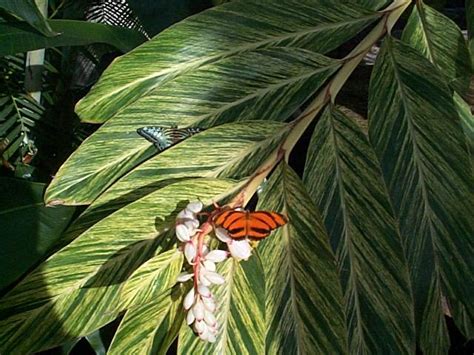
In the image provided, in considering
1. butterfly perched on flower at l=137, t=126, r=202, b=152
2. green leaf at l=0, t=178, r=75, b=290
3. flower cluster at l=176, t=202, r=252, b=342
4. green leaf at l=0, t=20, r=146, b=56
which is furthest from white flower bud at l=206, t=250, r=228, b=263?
green leaf at l=0, t=20, r=146, b=56

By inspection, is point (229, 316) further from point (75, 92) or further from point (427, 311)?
point (75, 92)

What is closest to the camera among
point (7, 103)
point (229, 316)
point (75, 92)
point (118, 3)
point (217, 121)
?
point (229, 316)

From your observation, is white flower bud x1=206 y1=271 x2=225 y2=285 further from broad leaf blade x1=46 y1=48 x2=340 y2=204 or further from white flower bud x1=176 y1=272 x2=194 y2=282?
broad leaf blade x1=46 y1=48 x2=340 y2=204

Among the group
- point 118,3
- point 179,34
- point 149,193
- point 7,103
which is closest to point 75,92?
point 7,103

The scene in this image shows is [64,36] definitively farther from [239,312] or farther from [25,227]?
[239,312]

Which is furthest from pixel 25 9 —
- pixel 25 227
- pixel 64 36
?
pixel 25 227

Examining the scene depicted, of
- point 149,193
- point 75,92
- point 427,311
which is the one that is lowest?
point 75,92

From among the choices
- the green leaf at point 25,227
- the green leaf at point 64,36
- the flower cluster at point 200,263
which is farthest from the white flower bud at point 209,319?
the green leaf at point 64,36
